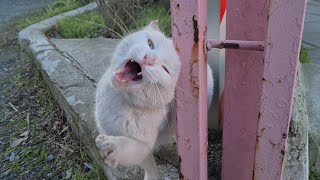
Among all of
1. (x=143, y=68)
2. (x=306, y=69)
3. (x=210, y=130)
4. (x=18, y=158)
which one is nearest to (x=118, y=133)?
(x=143, y=68)

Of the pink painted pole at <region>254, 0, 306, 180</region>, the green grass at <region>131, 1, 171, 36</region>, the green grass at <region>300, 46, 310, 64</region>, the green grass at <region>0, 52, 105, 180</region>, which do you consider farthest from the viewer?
the green grass at <region>131, 1, 171, 36</region>

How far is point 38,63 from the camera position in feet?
8.78

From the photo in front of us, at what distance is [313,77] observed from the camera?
223cm

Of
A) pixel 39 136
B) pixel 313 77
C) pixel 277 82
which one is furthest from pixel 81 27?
pixel 277 82

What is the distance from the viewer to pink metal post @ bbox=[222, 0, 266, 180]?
1.13 meters

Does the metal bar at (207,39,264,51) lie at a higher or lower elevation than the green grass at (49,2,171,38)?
higher

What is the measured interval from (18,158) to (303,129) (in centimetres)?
149

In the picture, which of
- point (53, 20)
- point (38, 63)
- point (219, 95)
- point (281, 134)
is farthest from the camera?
point (53, 20)

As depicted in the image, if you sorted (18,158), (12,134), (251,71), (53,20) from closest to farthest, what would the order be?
(251,71) < (18,158) < (12,134) < (53,20)

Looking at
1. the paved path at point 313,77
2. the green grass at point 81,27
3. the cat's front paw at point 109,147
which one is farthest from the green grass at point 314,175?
the green grass at point 81,27

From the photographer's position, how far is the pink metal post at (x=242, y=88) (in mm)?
1132

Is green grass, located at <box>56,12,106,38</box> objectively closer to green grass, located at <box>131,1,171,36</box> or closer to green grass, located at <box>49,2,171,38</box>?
green grass, located at <box>49,2,171,38</box>

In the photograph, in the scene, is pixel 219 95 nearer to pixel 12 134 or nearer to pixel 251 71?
pixel 251 71

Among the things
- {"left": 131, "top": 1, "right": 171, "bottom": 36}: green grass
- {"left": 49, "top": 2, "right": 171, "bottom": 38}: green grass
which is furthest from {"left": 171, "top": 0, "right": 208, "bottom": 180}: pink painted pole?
{"left": 49, "top": 2, "right": 171, "bottom": 38}: green grass
